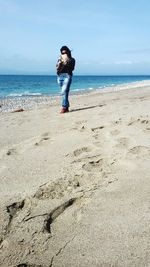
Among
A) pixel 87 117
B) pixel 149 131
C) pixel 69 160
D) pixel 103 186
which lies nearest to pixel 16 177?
pixel 69 160

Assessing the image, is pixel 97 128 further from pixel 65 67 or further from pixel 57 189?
pixel 65 67

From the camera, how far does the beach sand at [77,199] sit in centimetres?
279

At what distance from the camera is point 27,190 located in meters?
3.80

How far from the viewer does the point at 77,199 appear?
355 cm

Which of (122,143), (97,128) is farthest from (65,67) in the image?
(122,143)

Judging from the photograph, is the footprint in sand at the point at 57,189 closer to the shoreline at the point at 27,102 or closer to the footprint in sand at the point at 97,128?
the footprint in sand at the point at 97,128

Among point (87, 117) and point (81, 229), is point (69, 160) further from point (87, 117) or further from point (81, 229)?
point (87, 117)

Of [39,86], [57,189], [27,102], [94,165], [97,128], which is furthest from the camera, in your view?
[39,86]

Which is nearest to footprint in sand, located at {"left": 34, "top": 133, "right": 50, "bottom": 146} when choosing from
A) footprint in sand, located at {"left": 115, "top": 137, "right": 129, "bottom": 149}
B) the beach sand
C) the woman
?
the beach sand

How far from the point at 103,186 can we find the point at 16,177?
1.04 metres

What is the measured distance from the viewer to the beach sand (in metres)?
2.79

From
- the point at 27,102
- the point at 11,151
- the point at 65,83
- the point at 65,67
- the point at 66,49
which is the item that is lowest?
the point at 27,102

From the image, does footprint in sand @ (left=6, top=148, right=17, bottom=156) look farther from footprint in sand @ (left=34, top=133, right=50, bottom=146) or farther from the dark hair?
the dark hair

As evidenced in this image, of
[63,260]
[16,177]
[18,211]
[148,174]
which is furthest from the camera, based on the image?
[16,177]
